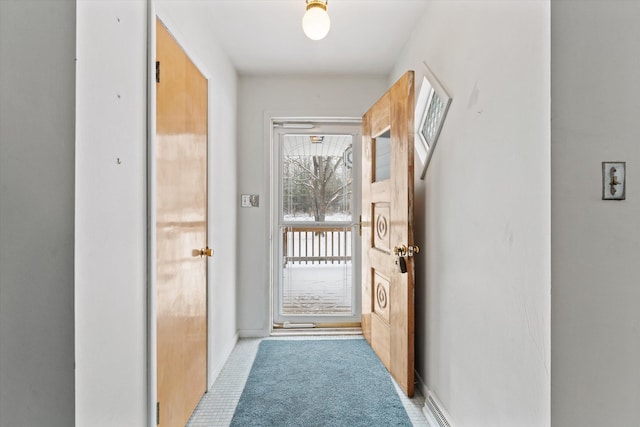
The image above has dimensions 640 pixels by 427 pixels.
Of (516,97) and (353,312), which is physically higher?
(516,97)

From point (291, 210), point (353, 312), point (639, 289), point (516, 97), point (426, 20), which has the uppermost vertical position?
point (426, 20)

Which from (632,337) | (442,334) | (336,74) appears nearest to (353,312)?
(442,334)

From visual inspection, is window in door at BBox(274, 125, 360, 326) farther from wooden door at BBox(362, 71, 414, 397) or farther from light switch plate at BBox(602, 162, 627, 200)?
light switch plate at BBox(602, 162, 627, 200)

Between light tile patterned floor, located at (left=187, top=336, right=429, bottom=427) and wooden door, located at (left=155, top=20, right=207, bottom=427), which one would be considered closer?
wooden door, located at (left=155, top=20, right=207, bottom=427)

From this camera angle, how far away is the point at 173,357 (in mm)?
1597

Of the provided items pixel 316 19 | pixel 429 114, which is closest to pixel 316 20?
pixel 316 19

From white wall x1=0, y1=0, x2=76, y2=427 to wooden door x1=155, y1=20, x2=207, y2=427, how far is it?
1.89 feet

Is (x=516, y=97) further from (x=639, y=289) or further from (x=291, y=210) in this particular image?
(x=291, y=210)

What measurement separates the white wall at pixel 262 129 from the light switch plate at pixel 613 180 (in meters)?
2.28

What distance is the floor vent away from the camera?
5.49 feet

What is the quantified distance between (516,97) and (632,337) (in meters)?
0.78

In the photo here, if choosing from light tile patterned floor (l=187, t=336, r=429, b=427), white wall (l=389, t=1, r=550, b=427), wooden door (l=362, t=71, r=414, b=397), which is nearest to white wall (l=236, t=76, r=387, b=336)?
wooden door (l=362, t=71, r=414, b=397)

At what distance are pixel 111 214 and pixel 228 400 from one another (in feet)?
4.81

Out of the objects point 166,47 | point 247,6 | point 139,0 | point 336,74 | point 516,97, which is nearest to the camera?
point 516,97
